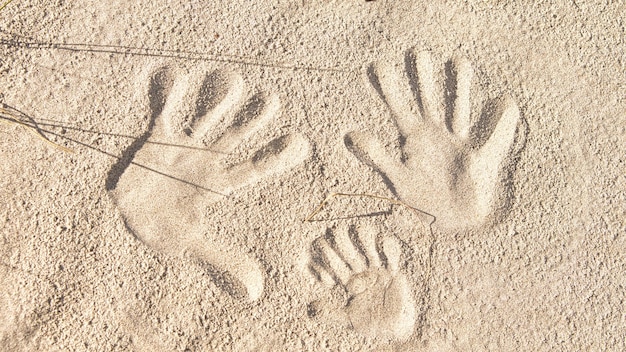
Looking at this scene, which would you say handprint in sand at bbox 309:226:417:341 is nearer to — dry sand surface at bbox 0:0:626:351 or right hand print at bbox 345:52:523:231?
dry sand surface at bbox 0:0:626:351

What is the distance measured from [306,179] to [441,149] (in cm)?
40

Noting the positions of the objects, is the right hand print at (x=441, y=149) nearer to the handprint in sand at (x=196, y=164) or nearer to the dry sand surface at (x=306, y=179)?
the dry sand surface at (x=306, y=179)

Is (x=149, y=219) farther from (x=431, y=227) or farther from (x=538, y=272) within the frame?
(x=538, y=272)

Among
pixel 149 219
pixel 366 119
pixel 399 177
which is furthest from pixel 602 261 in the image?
pixel 149 219

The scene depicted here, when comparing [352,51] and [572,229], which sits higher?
[352,51]

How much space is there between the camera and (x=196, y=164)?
138 cm

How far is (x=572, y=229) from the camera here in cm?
141

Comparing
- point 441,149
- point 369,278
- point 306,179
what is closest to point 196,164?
point 306,179

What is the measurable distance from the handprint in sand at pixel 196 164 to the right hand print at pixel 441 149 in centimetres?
27

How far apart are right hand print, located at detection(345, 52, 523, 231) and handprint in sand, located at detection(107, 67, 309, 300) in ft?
0.88

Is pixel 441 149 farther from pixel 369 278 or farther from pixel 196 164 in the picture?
pixel 196 164

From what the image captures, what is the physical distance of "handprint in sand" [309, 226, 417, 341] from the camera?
4.47ft

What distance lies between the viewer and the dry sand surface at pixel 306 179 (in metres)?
1.35

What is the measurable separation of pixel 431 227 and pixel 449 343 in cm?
33
